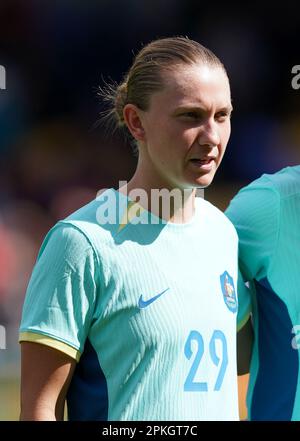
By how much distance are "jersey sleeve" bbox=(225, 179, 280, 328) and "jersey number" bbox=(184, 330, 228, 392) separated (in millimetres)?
297

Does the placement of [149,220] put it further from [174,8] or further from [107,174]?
[174,8]

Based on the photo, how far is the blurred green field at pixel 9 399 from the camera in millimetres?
4719

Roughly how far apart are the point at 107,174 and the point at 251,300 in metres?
4.40

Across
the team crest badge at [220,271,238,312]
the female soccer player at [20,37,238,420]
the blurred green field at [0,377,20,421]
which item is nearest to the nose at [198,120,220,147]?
the female soccer player at [20,37,238,420]

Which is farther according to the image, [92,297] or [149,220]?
[149,220]

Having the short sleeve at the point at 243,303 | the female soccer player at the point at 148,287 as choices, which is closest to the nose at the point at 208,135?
the female soccer player at the point at 148,287

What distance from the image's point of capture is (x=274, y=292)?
2.16 m

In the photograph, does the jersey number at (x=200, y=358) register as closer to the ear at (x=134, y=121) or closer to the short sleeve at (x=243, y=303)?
the short sleeve at (x=243, y=303)

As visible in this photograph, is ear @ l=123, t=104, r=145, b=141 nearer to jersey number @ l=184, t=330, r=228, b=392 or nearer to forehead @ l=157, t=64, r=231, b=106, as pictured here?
forehead @ l=157, t=64, r=231, b=106

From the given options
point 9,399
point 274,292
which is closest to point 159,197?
point 274,292

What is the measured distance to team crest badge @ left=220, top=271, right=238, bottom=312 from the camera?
1988 millimetres

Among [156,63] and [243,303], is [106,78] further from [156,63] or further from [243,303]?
[156,63]
